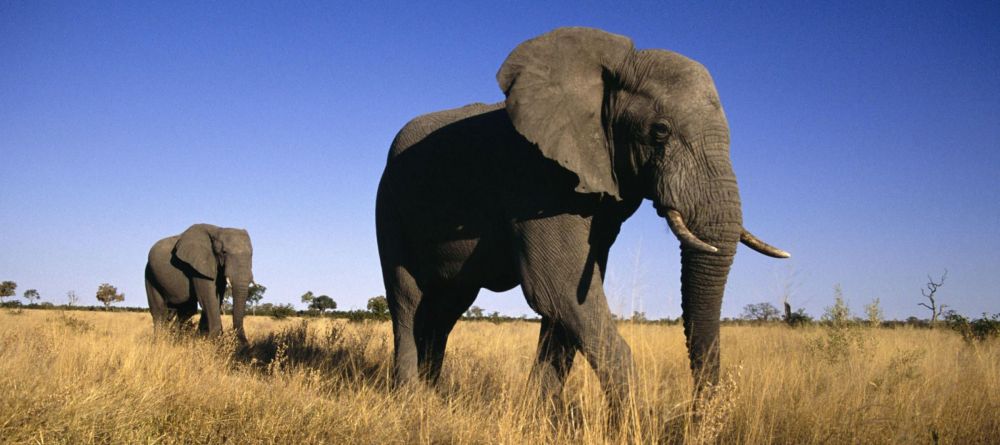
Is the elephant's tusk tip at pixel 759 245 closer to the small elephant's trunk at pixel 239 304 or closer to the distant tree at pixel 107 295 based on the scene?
the small elephant's trunk at pixel 239 304

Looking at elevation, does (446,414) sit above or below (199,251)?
below

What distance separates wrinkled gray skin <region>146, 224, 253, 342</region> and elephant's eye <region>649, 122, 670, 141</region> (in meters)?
11.3

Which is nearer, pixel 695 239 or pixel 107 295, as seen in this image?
pixel 695 239

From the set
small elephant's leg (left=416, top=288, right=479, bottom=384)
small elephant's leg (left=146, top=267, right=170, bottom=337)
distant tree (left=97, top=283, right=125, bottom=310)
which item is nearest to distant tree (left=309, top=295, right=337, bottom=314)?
distant tree (left=97, top=283, right=125, bottom=310)

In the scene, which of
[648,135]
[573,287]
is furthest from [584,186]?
[573,287]

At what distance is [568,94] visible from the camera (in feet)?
15.1

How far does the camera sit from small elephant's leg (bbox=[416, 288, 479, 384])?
21.1 ft

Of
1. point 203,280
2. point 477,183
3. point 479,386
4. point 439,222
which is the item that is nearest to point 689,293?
point 477,183

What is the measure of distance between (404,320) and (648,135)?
290cm

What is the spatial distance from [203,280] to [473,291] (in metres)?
10.4

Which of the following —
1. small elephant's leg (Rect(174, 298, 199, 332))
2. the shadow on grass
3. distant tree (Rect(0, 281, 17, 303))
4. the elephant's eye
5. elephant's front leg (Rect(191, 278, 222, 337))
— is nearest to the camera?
the elephant's eye

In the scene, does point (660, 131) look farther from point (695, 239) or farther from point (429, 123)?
point (429, 123)

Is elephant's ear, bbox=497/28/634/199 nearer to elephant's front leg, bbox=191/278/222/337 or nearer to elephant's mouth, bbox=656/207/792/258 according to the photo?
elephant's mouth, bbox=656/207/792/258

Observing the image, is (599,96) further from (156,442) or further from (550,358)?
(156,442)
